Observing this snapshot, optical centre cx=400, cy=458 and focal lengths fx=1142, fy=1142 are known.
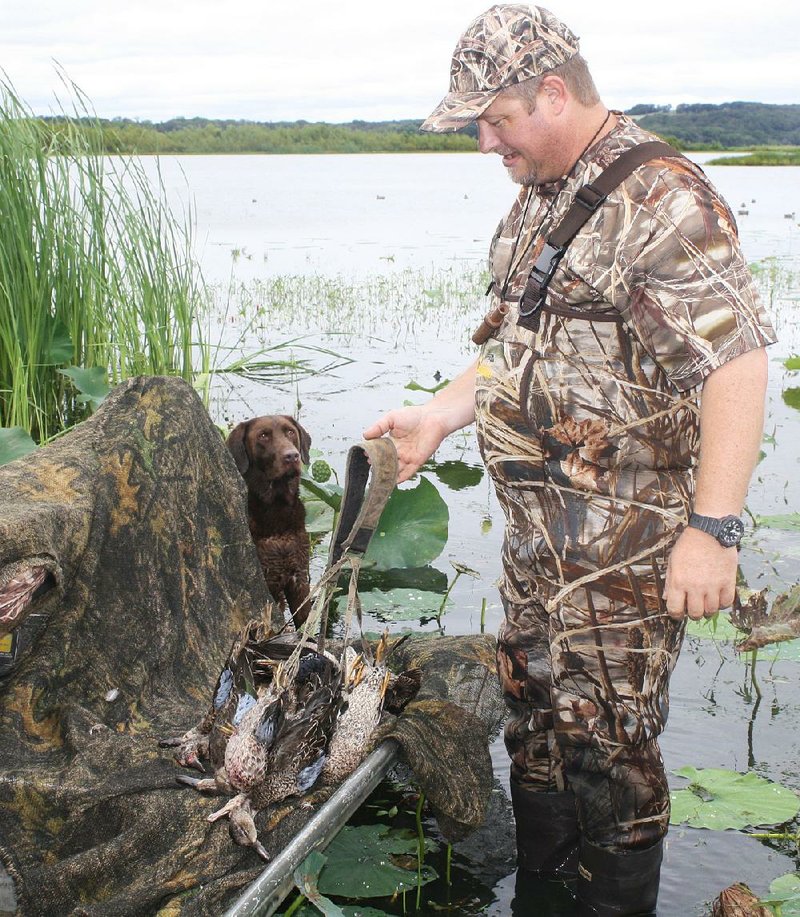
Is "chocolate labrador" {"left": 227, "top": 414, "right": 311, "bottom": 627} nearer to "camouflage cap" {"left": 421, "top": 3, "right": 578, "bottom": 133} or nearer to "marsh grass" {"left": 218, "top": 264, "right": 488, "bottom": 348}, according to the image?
"camouflage cap" {"left": 421, "top": 3, "right": 578, "bottom": 133}

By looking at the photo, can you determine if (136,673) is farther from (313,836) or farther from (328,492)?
(328,492)

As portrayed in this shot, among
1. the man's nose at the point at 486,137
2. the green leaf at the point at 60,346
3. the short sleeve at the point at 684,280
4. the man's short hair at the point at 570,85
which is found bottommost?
the green leaf at the point at 60,346

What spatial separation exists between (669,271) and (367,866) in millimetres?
2005

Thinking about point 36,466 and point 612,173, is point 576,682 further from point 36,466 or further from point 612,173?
point 36,466

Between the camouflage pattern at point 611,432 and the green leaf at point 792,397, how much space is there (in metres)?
6.73

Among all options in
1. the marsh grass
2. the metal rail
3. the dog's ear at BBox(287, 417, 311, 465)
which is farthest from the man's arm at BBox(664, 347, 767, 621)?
the marsh grass

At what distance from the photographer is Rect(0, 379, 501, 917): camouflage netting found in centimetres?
297

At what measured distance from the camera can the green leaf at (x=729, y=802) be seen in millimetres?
3600

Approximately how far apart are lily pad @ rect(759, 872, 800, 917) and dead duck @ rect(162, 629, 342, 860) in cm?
126

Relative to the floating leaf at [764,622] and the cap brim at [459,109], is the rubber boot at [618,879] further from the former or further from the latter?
the cap brim at [459,109]

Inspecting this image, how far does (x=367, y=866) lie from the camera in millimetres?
3477

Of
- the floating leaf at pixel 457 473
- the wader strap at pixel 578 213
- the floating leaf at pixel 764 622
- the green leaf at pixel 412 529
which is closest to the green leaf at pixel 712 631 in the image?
the floating leaf at pixel 764 622

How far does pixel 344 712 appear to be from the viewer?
3354 millimetres

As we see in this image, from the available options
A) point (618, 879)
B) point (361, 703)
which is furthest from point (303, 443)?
point (618, 879)
